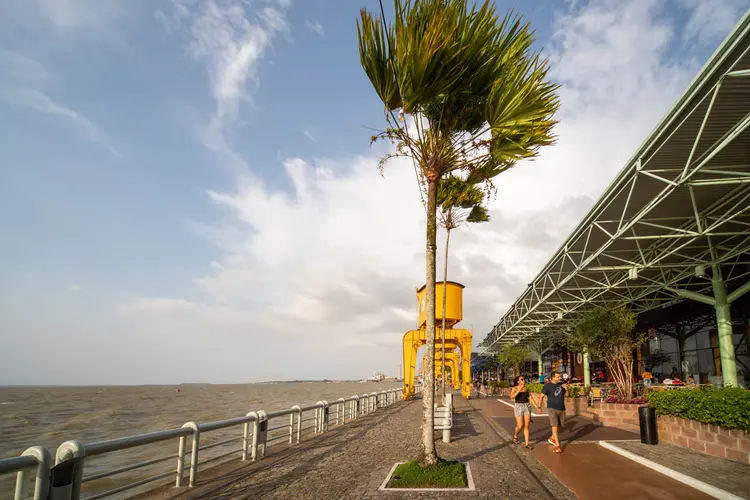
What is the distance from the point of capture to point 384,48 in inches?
279

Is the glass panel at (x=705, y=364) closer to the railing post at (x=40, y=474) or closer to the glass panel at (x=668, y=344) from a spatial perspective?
the glass panel at (x=668, y=344)

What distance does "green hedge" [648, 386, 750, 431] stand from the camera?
8133 mm

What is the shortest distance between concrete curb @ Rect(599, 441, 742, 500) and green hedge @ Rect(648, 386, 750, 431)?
5.81ft

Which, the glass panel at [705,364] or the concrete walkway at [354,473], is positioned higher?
the glass panel at [705,364]

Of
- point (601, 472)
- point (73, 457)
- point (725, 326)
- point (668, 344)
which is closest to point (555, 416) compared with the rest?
point (601, 472)

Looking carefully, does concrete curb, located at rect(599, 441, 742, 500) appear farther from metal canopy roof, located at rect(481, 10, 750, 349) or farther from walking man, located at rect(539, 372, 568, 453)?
metal canopy roof, located at rect(481, 10, 750, 349)

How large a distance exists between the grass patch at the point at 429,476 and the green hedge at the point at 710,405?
532 centimetres

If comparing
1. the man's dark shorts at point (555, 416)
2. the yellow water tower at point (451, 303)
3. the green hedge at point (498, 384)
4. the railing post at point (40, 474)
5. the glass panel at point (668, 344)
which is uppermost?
the yellow water tower at point (451, 303)

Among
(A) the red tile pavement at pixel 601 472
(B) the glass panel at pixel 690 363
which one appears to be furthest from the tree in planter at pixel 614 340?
(B) the glass panel at pixel 690 363

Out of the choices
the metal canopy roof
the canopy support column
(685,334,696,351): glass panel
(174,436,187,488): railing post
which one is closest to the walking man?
the metal canopy roof

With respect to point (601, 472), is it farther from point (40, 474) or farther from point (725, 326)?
point (725, 326)

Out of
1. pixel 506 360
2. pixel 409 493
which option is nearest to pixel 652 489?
pixel 409 493

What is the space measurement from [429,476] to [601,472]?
125 inches

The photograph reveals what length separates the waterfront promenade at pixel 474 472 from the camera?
6371 millimetres
